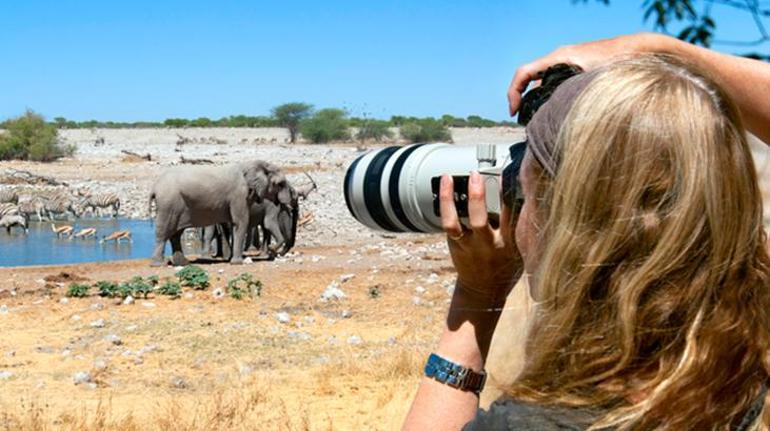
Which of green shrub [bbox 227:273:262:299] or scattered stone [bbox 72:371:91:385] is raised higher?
scattered stone [bbox 72:371:91:385]

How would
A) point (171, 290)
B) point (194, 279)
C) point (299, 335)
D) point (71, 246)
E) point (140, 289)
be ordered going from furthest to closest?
point (71, 246) < point (194, 279) < point (171, 290) < point (140, 289) < point (299, 335)

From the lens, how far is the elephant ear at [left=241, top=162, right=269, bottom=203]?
1606 centimetres

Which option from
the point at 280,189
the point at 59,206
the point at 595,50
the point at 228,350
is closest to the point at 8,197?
the point at 59,206

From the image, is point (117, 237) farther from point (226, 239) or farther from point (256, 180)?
point (256, 180)

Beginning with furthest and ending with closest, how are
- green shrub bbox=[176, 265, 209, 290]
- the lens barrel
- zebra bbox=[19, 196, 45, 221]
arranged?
zebra bbox=[19, 196, 45, 221] → green shrub bbox=[176, 265, 209, 290] → the lens barrel

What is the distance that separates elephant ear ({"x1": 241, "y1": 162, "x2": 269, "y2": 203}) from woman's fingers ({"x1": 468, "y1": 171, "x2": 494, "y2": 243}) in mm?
14387

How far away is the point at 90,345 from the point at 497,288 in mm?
5899

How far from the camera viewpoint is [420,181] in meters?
2.13

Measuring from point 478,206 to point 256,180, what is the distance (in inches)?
571

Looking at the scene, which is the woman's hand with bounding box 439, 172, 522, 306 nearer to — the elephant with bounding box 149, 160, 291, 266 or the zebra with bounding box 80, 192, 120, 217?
the elephant with bounding box 149, 160, 291, 266

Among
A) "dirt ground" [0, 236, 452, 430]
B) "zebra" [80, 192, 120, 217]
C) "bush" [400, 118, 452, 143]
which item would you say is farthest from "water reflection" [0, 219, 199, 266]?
"bush" [400, 118, 452, 143]

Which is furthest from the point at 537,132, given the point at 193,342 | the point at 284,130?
the point at 284,130

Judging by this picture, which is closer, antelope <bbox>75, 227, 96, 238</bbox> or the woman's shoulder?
the woman's shoulder

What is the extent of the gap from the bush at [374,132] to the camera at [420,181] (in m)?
55.8
